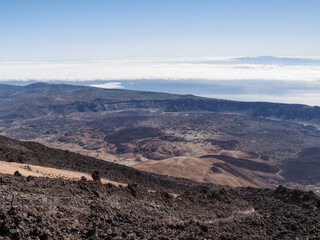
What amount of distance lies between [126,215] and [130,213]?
56 centimetres

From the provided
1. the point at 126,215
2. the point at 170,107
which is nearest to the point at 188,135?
the point at 170,107

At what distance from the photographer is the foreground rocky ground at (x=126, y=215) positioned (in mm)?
11584

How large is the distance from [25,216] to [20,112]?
169814mm

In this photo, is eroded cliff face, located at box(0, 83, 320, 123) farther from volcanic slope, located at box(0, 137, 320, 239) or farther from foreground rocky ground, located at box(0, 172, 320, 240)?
foreground rocky ground, located at box(0, 172, 320, 240)

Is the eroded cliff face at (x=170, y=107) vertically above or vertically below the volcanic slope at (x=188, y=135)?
above

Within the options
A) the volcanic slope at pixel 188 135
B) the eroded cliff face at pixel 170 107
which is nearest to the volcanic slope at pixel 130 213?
the volcanic slope at pixel 188 135

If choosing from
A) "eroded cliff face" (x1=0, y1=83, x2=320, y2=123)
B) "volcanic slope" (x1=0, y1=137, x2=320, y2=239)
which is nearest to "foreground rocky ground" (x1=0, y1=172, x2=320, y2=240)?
"volcanic slope" (x1=0, y1=137, x2=320, y2=239)

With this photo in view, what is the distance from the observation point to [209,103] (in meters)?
192

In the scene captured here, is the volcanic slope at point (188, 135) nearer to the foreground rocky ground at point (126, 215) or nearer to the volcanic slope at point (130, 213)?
the volcanic slope at point (130, 213)

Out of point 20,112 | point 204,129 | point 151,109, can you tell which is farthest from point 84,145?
point 151,109

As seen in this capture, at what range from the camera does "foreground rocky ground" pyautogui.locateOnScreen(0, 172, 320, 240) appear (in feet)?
38.0

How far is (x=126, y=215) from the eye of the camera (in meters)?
14.8

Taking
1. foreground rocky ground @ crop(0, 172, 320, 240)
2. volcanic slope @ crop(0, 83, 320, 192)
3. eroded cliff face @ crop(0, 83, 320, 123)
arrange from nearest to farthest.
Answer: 1. foreground rocky ground @ crop(0, 172, 320, 240)
2. volcanic slope @ crop(0, 83, 320, 192)
3. eroded cliff face @ crop(0, 83, 320, 123)

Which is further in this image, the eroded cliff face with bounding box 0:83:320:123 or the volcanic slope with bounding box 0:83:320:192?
the eroded cliff face with bounding box 0:83:320:123
